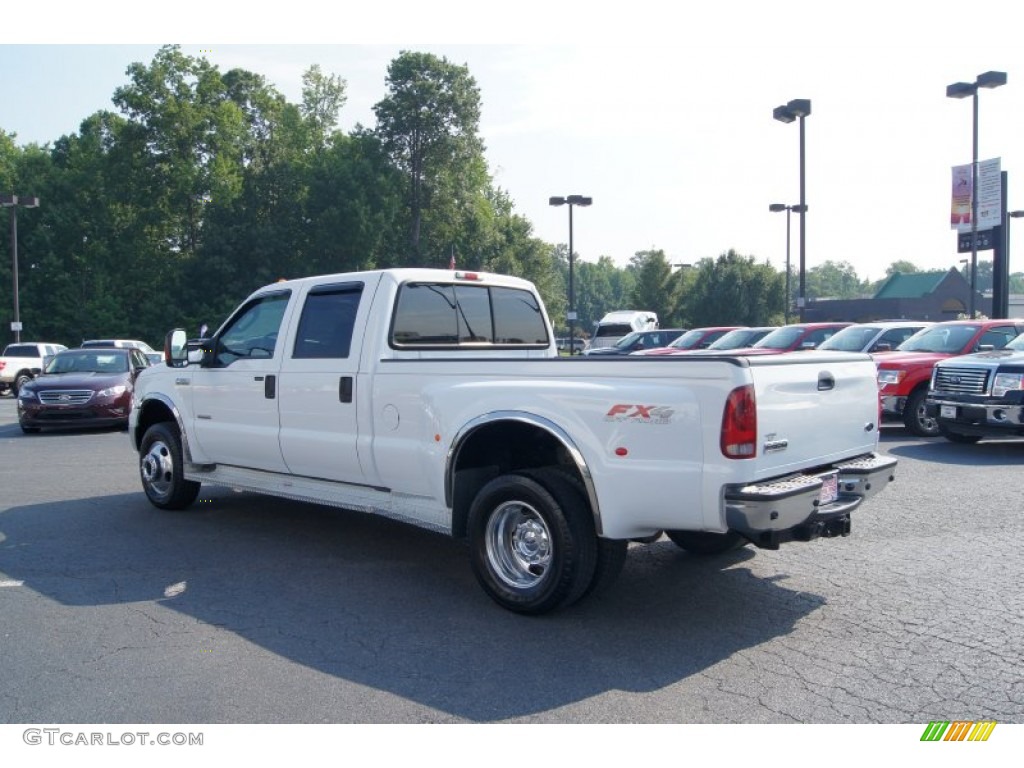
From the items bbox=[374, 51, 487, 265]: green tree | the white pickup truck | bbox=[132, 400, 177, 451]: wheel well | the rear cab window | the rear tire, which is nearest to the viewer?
the white pickup truck

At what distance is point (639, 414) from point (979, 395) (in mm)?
8606

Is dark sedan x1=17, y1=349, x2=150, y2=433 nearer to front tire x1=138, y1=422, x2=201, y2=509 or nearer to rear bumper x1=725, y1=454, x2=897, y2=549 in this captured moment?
front tire x1=138, y1=422, x2=201, y2=509

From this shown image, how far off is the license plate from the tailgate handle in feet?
10.4

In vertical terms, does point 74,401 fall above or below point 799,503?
below

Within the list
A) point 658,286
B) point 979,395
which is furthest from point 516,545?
point 658,286

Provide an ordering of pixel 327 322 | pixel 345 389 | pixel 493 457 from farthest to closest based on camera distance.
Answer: pixel 327 322 → pixel 345 389 → pixel 493 457

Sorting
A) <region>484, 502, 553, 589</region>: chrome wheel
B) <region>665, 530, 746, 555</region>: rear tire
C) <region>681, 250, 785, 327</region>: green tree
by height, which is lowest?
<region>665, 530, 746, 555</region>: rear tire

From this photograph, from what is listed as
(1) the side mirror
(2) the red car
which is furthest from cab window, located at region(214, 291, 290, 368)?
(2) the red car

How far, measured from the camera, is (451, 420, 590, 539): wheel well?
5398mm

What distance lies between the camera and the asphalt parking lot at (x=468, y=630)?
3971 mm

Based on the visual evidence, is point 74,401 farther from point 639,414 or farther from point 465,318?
point 639,414

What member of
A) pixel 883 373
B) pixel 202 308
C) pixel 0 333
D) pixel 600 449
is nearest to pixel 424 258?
pixel 202 308

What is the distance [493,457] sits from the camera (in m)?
5.70
